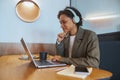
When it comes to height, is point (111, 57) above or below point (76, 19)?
below

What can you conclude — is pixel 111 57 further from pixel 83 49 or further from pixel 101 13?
pixel 101 13

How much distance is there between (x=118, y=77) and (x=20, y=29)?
60.3 inches

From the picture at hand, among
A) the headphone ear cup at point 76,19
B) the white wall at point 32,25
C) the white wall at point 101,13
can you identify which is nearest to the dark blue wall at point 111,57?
the headphone ear cup at point 76,19

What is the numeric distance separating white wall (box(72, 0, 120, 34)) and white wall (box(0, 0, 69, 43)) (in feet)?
1.05

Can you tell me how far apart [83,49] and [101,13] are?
A: 1.27 m

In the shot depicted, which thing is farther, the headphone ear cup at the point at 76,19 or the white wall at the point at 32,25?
the white wall at the point at 32,25

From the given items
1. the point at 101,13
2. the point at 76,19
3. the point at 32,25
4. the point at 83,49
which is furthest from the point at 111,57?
the point at 32,25

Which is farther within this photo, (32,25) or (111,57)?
(32,25)

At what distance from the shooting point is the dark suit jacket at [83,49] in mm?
1467

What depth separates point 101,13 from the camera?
275cm

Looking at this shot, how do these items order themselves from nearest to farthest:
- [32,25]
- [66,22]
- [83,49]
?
1. [83,49]
2. [66,22]
3. [32,25]

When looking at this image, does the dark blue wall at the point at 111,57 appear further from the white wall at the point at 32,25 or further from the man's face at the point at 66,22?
the white wall at the point at 32,25

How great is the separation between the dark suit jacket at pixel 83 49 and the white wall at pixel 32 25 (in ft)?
3.09

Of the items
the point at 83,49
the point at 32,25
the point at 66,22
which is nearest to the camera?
the point at 83,49
